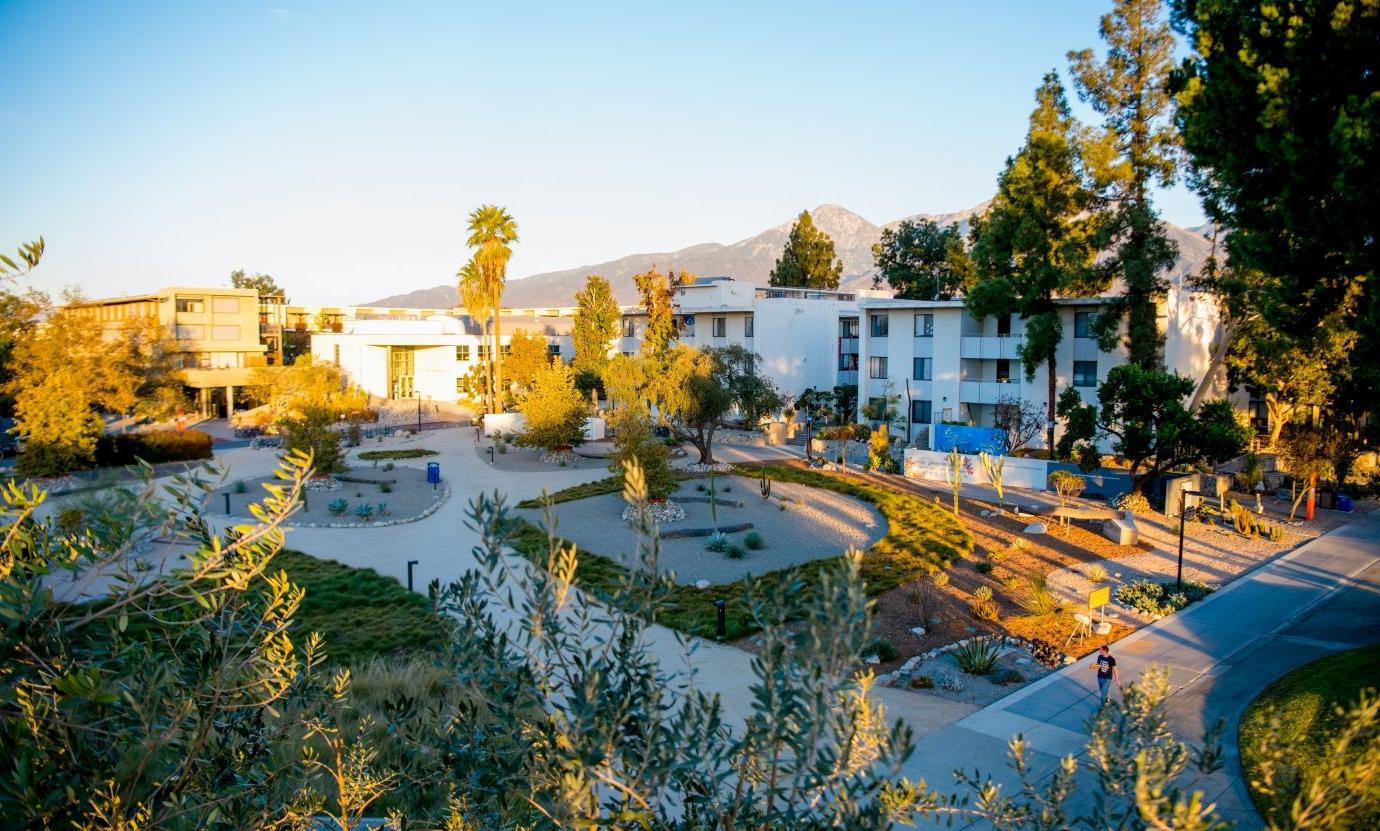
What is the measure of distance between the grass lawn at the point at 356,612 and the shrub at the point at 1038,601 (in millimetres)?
12275

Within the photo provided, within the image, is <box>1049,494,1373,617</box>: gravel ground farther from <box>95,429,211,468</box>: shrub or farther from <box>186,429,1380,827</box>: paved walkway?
<box>95,429,211,468</box>: shrub

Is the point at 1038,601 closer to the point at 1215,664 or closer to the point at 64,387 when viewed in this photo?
the point at 1215,664

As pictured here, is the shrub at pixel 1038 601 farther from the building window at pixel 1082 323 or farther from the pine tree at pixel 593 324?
the pine tree at pixel 593 324

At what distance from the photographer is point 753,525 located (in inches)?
1068

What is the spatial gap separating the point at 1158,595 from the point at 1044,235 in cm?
2388

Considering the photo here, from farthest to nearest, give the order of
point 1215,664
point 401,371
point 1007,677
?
1. point 401,371
2. point 1215,664
3. point 1007,677

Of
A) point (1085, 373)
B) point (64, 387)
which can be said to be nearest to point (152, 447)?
point (64, 387)

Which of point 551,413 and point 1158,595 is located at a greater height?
point 551,413

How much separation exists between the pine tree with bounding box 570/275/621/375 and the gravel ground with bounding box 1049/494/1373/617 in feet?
127

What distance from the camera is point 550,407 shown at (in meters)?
39.7

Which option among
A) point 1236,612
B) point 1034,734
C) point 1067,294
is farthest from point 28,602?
point 1067,294

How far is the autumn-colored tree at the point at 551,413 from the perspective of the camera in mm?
39750

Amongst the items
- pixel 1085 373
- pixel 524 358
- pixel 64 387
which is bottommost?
pixel 64 387

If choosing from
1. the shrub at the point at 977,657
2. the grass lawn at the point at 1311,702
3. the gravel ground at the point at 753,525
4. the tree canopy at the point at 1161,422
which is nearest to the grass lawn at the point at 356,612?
the gravel ground at the point at 753,525
